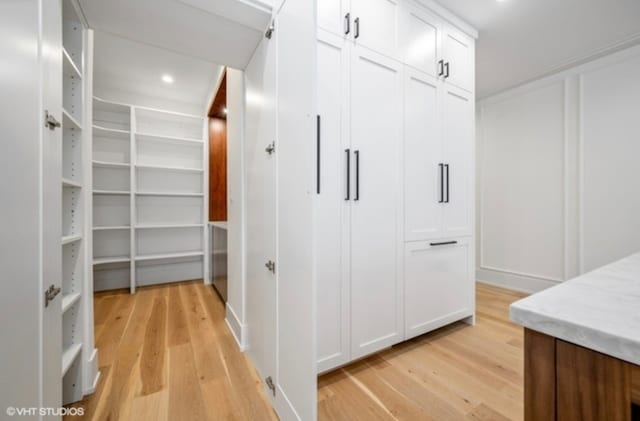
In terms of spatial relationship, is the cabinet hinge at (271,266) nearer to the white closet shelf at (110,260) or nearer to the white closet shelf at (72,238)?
the white closet shelf at (72,238)

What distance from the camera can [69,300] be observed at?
48.9 inches

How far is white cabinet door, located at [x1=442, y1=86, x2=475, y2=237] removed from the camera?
2.01 m

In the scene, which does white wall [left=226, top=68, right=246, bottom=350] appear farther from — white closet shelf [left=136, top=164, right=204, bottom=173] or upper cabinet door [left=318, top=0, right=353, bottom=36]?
white closet shelf [left=136, top=164, right=204, bottom=173]

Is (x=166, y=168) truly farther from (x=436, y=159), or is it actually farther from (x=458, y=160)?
(x=458, y=160)

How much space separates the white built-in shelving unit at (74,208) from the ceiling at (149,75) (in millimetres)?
1069

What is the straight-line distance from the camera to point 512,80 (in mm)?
2967

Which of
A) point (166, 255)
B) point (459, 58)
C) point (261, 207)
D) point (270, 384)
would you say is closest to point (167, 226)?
point (166, 255)

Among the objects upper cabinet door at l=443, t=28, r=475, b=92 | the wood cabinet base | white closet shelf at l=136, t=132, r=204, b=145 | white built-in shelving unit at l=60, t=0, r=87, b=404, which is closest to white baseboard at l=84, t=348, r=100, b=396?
white built-in shelving unit at l=60, t=0, r=87, b=404

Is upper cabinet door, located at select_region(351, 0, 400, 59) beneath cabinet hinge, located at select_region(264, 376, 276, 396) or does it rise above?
above

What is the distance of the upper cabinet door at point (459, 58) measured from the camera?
202 centimetres

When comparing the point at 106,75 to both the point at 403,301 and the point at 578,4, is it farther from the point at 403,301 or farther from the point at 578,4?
the point at 578,4

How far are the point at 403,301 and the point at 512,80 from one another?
3015 millimetres

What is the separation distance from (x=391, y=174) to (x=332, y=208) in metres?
0.54

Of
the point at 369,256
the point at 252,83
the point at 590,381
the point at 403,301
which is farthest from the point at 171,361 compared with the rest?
the point at 590,381
